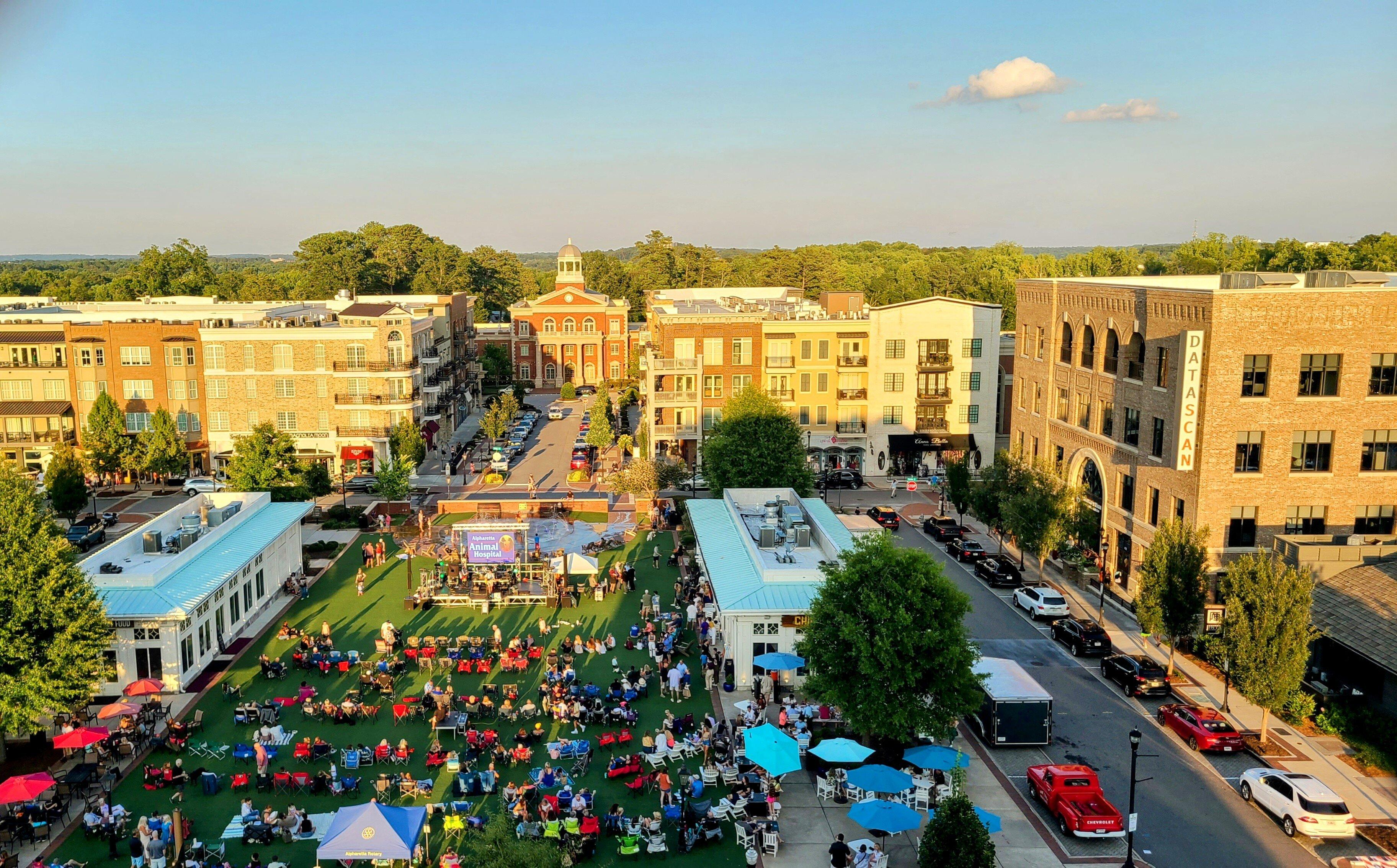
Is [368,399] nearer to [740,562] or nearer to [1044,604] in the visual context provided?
[740,562]

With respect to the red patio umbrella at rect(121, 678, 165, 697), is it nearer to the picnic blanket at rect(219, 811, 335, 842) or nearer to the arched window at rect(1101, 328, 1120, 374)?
the picnic blanket at rect(219, 811, 335, 842)

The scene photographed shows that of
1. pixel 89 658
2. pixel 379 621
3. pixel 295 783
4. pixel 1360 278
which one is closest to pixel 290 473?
pixel 379 621

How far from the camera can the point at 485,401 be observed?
359 feet

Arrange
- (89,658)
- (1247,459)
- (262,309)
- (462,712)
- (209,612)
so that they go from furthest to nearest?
(262,309)
(1247,459)
(209,612)
(462,712)
(89,658)

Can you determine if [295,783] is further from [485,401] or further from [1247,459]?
[485,401]

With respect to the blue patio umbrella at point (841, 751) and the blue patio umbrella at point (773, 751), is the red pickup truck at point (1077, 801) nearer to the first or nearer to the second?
the blue patio umbrella at point (841, 751)

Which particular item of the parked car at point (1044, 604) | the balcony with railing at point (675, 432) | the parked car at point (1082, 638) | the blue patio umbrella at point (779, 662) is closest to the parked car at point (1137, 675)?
the parked car at point (1082, 638)

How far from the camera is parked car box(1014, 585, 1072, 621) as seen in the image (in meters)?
40.3

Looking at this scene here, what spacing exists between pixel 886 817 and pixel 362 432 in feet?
176

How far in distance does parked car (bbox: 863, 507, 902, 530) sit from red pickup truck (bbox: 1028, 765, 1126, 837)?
28716mm

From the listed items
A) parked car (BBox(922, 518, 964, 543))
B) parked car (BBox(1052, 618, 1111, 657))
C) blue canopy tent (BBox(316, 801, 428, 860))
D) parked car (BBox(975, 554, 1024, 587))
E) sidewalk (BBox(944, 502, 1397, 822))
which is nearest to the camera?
blue canopy tent (BBox(316, 801, 428, 860))

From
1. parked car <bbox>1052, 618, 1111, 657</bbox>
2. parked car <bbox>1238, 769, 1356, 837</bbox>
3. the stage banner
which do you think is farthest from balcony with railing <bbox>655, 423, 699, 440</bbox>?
parked car <bbox>1238, 769, 1356, 837</bbox>

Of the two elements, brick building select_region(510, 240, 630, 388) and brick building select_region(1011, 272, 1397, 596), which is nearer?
brick building select_region(1011, 272, 1397, 596)

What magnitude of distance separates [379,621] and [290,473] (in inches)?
642
